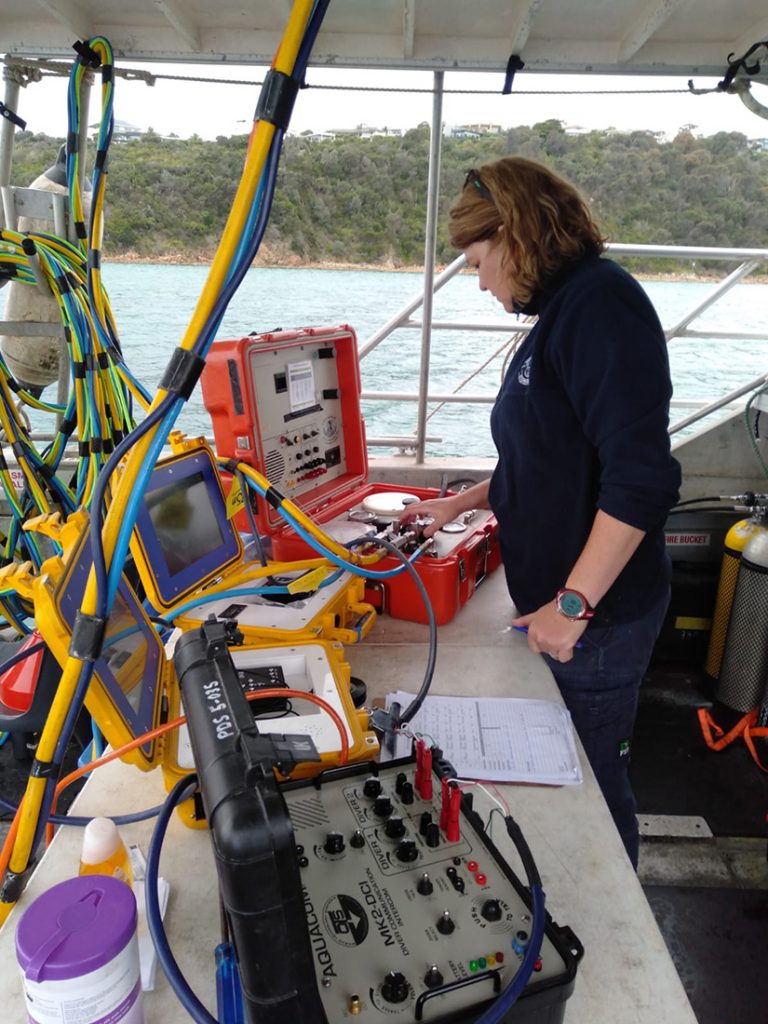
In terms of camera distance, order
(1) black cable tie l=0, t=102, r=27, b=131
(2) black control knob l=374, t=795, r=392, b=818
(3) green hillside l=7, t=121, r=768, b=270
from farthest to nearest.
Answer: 1. (3) green hillside l=7, t=121, r=768, b=270
2. (1) black cable tie l=0, t=102, r=27, b=131
3. (2) black control knob l=374, t=795, r=392, b=818

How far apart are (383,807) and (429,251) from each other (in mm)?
2129

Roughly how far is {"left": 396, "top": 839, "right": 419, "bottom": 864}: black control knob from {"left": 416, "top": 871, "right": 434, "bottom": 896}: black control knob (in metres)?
0.03

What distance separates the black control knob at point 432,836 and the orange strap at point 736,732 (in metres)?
1.98

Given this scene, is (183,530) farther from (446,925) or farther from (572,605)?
(446,925)

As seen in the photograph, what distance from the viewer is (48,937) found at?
0.58m

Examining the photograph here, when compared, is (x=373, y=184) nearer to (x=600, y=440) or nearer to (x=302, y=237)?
(x=302, y=237)

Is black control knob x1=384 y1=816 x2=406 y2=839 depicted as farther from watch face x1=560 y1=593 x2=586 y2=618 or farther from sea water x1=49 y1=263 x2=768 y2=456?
sea water x1=49 y1=263 x2=768 y2=456

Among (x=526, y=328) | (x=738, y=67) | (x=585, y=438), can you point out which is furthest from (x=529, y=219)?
(x=526, y=328)

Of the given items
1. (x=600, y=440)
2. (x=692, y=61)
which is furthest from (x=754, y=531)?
(x=600, y=440)

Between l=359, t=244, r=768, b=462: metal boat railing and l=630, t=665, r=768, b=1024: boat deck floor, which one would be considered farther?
l=359, t=244, r=768, b=462: metal boat railing

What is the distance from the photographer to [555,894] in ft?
2.89

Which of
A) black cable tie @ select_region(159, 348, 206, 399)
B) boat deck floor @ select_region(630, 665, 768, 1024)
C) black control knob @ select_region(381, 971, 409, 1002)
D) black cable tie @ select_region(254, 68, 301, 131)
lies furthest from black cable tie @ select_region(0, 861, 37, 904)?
boat deck floor @ select_region(630, 665, 768, 1024)

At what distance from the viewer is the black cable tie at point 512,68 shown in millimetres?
1934

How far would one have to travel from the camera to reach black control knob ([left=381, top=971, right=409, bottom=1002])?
2.15 feet
